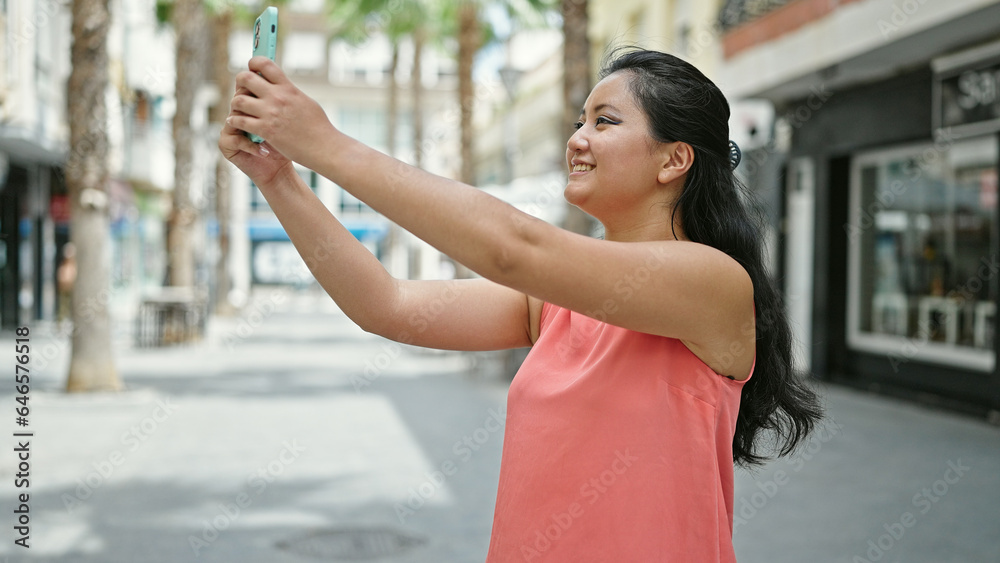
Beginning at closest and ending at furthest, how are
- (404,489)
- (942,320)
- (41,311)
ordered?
(404,489), (942,320), (41,311)

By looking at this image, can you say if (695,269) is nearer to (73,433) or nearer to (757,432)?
(757,432)

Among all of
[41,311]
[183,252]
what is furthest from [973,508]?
[41,311]

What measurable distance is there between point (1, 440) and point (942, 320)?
401 inches

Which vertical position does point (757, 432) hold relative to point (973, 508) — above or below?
above

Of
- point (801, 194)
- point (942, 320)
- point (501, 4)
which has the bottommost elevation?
point (942, 320)

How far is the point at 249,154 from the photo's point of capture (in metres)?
1.56

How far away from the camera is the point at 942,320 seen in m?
12.5

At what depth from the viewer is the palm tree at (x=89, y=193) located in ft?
37.4
